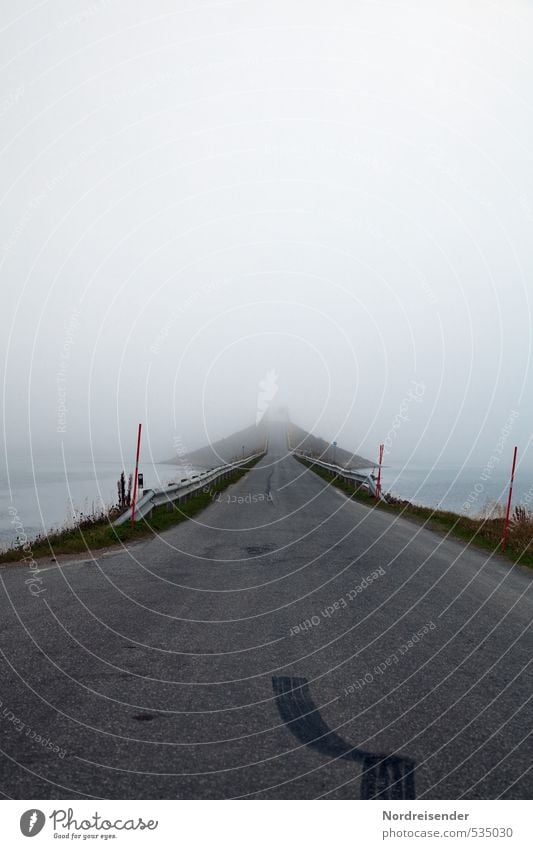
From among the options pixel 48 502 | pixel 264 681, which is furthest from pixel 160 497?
pixel 48 502

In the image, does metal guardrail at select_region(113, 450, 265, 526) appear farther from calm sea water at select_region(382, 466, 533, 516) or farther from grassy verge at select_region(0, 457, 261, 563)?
calm sea water at select_region(382, 466, 533, 516)

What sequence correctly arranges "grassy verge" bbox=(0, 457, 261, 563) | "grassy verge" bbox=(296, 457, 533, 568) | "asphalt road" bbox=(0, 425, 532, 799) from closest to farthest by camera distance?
"asphalt road" bbox=(0, 425, 532, 799) < "grassy verge" bbox=(0, 457, 261, 563) < "grassy verge" bbox=(296, 457, 533, 568)

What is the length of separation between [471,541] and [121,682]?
35.7ft

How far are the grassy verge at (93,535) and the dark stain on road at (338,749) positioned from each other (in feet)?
21.4

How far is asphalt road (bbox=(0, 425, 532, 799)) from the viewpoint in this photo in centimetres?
319

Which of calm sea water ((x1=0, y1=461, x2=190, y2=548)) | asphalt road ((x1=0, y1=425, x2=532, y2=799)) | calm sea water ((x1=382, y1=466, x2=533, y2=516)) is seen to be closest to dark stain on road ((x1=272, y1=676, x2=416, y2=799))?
asphalt road ((x1=0, y1=425, x2=532, y2=799))

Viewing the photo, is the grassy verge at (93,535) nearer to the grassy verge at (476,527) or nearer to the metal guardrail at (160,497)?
the metal guardrail at (160,497)

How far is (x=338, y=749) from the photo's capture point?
351cm

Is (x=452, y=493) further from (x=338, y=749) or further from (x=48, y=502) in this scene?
(x=338, y=749)

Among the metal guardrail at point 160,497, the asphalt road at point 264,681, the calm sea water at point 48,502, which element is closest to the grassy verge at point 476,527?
the asphalt road at point 264,681

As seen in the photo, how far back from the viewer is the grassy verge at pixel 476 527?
12492 mm

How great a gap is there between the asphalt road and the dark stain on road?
0.05ft

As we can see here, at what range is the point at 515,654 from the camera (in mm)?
5484
